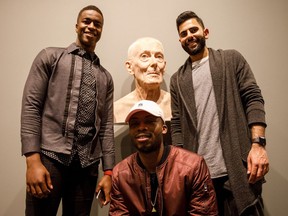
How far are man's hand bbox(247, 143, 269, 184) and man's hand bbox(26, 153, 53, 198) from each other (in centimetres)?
99

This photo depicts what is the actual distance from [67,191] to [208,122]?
0.88 metres

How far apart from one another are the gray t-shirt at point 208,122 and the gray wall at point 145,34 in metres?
0.77

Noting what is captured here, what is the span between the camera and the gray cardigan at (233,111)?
151cm

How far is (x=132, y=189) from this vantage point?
1.48m

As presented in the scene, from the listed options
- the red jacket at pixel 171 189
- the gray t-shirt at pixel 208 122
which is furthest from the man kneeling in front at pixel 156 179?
the gray t-shirt at pixel 208 122

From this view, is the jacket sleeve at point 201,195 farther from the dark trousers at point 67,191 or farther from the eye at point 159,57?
the eye at point 159,57

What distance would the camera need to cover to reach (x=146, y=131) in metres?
1.50

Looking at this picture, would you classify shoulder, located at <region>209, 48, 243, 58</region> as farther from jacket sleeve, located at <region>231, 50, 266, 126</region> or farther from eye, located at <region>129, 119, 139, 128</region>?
eye, located at <region>129, 119, 139, 128</region>

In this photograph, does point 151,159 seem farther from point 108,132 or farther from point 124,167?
point 108,132
